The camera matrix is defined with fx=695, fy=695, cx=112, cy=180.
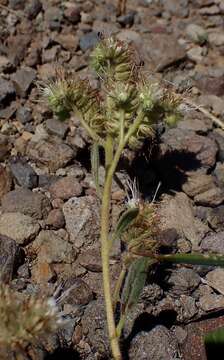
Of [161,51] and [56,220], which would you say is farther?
[161,51]

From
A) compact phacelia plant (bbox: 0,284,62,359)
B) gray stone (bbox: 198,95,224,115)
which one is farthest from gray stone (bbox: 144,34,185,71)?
compact phacelia plant (bbox: 0,284,62,359)

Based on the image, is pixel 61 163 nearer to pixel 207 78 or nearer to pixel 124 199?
pixel 124 199

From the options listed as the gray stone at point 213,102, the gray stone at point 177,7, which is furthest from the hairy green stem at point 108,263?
the gray stone at point 177,7

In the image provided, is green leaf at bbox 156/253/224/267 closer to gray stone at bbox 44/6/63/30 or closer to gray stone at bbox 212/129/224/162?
gray stone at bbox 212/129/224/162

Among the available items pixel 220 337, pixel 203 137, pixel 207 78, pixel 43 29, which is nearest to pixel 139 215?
pixel 220 337

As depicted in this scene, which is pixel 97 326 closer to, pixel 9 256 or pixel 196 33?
pixel 9 256

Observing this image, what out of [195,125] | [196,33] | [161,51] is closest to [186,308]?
[195,125]

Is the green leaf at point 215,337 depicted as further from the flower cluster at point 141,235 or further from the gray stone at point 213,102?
the gray stone at point 213,102
